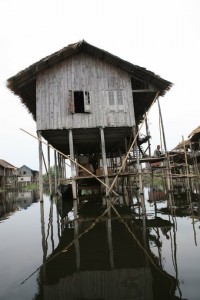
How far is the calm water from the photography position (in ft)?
10.5

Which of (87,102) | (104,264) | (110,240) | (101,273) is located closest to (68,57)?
(87,102)

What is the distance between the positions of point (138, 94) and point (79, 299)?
1342cm

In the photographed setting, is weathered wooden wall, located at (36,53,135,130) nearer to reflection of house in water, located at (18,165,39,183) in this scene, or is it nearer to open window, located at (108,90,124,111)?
open window, located at (108,90,124,111)

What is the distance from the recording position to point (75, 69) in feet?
43.2

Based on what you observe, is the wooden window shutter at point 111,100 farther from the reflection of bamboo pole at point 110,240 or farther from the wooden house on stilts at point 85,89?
the reflection of bamboo pole at point 110,240

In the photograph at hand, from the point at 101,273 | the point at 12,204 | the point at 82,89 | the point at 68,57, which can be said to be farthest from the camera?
the point at 12,204

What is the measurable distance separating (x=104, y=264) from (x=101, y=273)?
1.18ft

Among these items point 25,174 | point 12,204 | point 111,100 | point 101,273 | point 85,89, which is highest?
point 85,89

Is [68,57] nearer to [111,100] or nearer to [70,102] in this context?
[70,102]


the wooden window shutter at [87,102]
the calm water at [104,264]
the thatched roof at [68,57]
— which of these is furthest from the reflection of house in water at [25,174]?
the calm water at [104,264]

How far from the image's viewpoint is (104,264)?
4113mm

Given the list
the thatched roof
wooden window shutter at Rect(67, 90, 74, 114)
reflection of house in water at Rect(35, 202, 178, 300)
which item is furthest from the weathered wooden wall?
reflection of house in water at Rect(35, 202, 178, 300)

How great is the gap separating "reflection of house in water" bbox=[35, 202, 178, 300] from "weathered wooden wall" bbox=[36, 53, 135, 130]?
25.8 ft

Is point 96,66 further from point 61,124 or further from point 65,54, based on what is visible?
point 61,124
